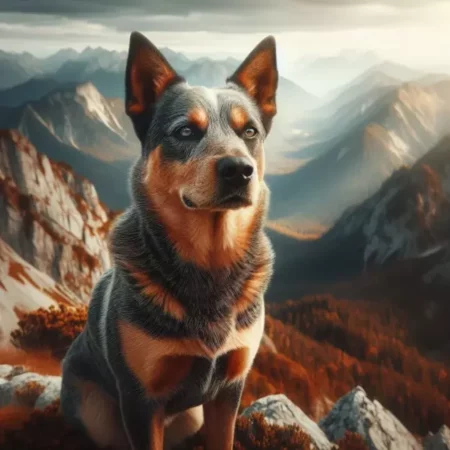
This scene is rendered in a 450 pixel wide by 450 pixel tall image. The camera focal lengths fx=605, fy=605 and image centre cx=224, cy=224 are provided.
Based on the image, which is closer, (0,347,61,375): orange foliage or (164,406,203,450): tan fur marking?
(164,406,203,450): tan fur marking

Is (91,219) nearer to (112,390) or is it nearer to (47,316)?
(47,316)

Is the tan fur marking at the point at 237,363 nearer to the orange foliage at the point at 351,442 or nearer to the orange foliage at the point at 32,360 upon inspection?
the orange foliage at the point at 351,442

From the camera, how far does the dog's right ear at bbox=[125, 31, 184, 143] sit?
268 cm

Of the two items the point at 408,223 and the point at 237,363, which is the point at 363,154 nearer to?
the point at 408,223

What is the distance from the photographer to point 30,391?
3.78 meters

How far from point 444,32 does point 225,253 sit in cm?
279

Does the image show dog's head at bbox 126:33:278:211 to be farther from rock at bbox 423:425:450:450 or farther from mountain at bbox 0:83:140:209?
rock at bbox 423:425:450:450

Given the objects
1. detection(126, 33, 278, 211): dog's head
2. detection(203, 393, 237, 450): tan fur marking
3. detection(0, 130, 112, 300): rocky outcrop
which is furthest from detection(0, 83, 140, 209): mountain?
detection(203, 393, 237, 450): tan fur marking

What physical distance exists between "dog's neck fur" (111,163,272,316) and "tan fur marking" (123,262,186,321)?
19 millimetres

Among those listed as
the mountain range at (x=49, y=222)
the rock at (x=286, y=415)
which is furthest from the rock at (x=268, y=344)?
the mountain range at (x=49, y=222)

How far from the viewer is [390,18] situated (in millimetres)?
4430

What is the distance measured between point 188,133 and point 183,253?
1.79 ft

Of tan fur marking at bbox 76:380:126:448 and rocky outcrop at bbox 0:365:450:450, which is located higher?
tan fur marking at bbox 76:380:126:448

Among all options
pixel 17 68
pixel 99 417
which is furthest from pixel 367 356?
pixel 17 68
